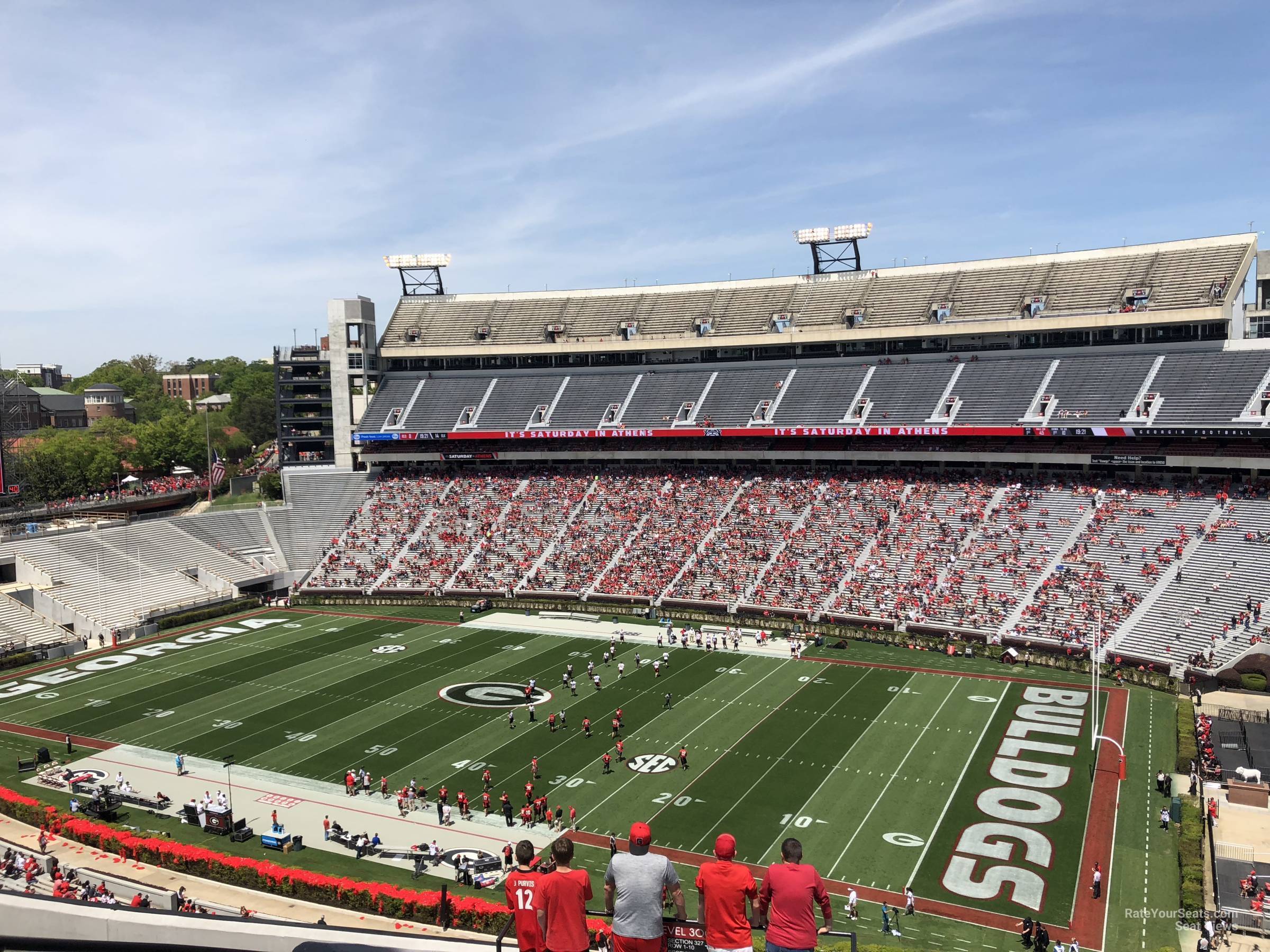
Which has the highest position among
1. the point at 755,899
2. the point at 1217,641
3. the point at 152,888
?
the point at 755,899

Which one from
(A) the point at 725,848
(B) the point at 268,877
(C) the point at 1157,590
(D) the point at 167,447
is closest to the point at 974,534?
(C) the point at 1157,590

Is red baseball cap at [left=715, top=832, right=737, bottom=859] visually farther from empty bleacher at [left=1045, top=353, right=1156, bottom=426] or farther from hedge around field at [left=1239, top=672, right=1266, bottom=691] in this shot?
empty bleacher at [left=1045, top=353, right=1156, bottom=426]

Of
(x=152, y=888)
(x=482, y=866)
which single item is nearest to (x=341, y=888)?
(x=482, y=866)

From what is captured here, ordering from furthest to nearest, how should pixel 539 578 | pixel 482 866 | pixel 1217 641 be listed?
pixel 539 578 → pixel 1217 641 → pixel 482 866

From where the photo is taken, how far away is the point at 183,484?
85.9 meters

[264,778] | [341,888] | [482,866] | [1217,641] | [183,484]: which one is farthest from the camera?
[183,484]

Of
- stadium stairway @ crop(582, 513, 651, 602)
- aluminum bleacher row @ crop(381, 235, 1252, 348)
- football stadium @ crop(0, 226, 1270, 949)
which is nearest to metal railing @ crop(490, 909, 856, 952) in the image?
football stadium @ crop(0, 226, 1270, 949)

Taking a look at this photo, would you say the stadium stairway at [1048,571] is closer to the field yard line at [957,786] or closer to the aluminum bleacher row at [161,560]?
the field yard line at [957,786]

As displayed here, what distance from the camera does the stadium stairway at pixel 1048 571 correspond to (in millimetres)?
49969

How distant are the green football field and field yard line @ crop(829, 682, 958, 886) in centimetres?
10

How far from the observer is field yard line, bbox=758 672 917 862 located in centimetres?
2923

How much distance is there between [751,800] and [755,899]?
25.4 metres

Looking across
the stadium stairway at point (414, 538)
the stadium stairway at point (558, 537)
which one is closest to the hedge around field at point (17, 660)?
the stadium stairway at point (414, 538)

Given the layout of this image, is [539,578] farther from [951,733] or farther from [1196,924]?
[1196,924]
